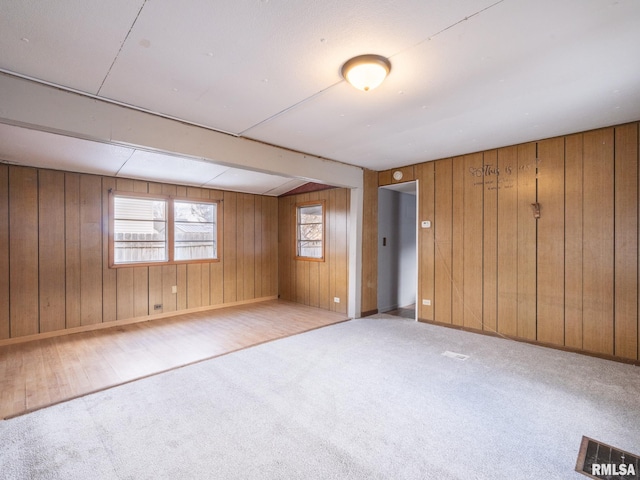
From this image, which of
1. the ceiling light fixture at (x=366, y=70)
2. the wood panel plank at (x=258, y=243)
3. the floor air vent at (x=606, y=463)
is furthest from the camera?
the wood panel plank at (x=258, y=243)

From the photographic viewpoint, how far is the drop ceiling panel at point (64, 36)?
5.21 feet

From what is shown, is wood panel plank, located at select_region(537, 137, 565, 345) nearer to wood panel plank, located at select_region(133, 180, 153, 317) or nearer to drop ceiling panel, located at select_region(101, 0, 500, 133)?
drop ceiling panel, located at select_region(101, 0, 500, 133)

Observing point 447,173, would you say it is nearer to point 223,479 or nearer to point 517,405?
point 517,405

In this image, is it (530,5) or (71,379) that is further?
(71,379)

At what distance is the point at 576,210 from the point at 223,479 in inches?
166

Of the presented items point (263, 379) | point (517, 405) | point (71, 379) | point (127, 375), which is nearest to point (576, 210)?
point (517, 405)

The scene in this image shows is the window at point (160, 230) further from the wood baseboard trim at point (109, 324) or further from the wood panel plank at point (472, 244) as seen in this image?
the wood panel plank at point (472, 244)

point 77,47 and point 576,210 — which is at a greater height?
point 77,47

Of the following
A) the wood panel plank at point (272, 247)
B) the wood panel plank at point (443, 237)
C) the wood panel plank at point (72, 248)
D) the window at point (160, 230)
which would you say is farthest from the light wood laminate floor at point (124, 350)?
the wood panel plank at point (443, 237)

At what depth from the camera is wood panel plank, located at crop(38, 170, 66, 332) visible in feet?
13.2

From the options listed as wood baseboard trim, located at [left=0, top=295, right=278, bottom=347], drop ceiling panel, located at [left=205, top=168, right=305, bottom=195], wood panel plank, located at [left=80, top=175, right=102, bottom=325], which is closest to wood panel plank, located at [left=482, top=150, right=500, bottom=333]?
drop ceiling panel, located at [left=205, top=168, right=305, bottom=195]

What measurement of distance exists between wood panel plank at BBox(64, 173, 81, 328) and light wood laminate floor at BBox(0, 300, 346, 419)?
348 mm

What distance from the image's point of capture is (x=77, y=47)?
1.92 metres

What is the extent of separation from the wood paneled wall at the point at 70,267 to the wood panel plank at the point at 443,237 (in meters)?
3.84
